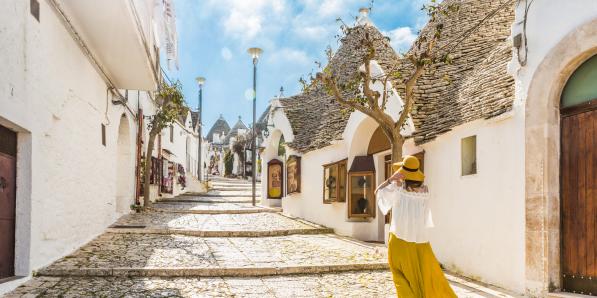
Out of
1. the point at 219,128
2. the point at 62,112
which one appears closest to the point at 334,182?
the point at 62,112

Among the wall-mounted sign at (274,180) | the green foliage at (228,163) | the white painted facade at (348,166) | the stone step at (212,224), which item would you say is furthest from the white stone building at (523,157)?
the green foliage at (228,163)

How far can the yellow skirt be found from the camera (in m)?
5.24

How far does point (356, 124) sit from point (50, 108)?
6.94 metres

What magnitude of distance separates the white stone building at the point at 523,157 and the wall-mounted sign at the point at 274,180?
11090 millimetres

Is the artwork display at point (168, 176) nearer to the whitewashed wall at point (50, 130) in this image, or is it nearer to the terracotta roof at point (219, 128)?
the whitewashed wall at point (50, 130)

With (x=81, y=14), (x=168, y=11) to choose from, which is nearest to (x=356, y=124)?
(x=168, y=11)

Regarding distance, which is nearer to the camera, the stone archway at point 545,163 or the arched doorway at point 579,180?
the arched doorway at point 579,180

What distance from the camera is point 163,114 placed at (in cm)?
1683

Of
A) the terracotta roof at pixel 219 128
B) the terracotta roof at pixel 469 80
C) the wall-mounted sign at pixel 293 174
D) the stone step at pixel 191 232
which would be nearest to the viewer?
the terracotta roof at pixel 469 80

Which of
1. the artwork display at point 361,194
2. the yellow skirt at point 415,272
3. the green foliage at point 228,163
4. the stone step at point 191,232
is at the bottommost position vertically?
the stone step at point 191,232

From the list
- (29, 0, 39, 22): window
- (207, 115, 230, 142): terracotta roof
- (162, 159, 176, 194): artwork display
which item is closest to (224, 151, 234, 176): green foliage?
(207, 115, 230, 142): terracotta roof

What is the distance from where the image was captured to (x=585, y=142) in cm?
602

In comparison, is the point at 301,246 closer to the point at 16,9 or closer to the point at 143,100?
the point at 16,9

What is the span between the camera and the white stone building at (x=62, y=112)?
613cm
